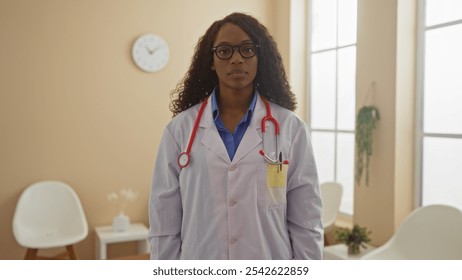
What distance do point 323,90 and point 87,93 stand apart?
1.69 meters

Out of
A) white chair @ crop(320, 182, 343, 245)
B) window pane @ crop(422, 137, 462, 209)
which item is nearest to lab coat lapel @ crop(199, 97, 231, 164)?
window pane @ crop(422, 137, 462, 209)

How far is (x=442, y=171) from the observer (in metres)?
2.27

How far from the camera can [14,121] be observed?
2.73m

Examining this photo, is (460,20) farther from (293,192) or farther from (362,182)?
(293,192)

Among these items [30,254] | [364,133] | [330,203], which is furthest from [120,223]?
[364,133]

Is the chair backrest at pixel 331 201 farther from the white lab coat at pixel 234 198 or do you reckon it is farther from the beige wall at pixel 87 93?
the white lab coat at pixel 234 198

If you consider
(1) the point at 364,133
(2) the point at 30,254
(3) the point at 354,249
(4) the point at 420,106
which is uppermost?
(4) the point at 420,106

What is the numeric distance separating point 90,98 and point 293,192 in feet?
7.18

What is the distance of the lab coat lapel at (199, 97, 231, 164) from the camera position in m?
1.02

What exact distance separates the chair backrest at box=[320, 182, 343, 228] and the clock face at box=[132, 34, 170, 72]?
145 centimetres

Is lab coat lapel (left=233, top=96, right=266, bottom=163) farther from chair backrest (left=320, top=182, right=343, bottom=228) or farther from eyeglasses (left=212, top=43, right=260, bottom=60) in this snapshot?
chair backrest (left=320, top=182, right=343, bottom=228)

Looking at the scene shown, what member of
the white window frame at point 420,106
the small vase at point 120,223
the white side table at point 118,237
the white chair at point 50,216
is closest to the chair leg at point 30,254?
the white chair at point 50,216

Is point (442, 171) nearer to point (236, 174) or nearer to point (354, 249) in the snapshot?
point (354, 249)

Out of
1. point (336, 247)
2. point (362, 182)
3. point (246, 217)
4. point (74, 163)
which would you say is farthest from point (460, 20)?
point (74, 163)
